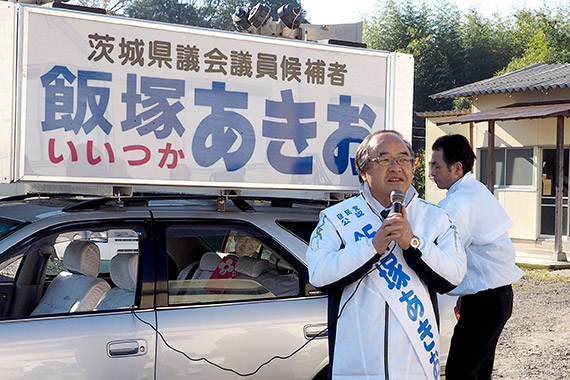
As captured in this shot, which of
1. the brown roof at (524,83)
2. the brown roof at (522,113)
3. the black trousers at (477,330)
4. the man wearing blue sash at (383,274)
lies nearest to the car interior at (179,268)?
the black trousers at (477,330)

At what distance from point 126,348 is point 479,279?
176cm

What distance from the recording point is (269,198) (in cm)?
434

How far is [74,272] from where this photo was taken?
4234 millimetres

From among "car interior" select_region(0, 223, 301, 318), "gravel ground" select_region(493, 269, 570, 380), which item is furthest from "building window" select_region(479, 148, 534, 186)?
"car interior" select_region(0, 223, 301, 318)

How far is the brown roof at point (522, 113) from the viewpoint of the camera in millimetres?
13250

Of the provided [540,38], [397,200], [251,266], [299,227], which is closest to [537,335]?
[299,227]

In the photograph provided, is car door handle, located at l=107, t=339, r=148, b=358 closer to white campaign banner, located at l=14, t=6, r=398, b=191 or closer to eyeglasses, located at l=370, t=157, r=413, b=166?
white campaign banner, located at l=14, t=6, r=398, b=191

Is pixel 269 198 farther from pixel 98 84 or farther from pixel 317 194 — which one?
pixel 98 84

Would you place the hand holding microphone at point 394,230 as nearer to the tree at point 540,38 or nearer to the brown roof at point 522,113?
the brown roof at point 522,113

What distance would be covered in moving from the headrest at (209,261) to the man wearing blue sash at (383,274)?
150 cm

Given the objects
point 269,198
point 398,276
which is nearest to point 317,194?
point 269,198

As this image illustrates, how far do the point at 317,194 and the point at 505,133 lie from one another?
13.0 metres

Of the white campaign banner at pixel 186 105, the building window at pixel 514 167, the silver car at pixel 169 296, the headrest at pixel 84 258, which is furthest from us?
the building window at pixel 514 167

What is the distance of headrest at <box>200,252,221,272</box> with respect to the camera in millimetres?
4047
